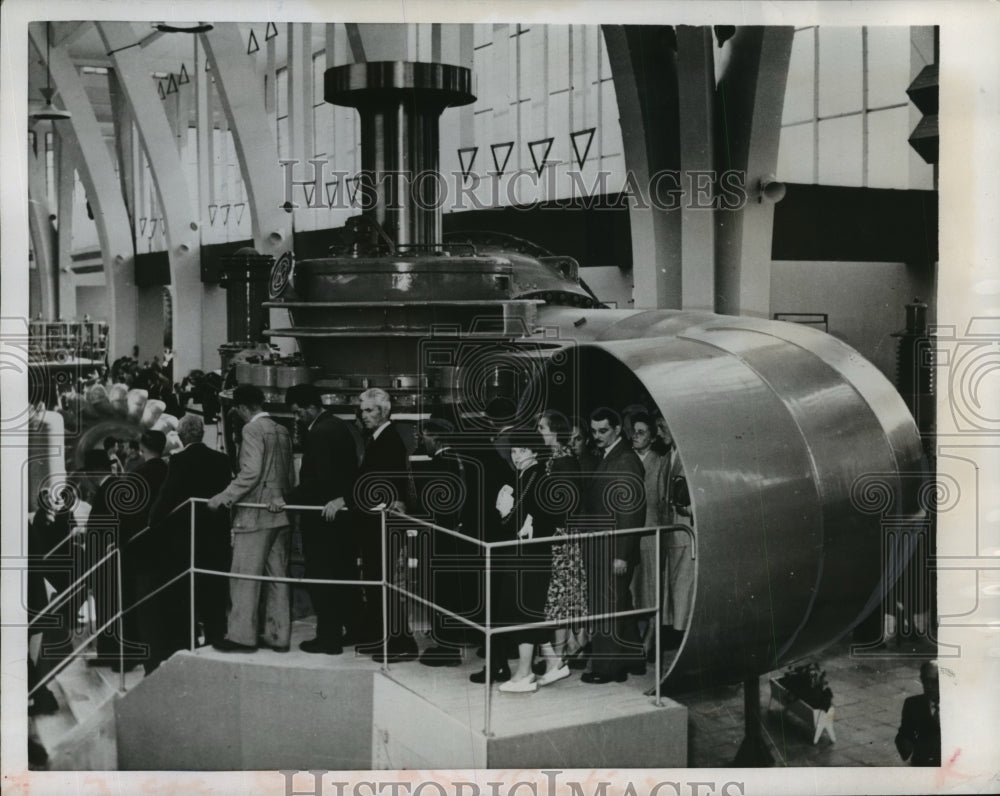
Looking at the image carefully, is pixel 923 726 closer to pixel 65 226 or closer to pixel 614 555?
pixel 614 555

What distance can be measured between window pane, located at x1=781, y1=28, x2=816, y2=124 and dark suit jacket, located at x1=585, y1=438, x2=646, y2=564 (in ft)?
5.25

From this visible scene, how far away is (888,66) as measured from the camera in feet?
16.5

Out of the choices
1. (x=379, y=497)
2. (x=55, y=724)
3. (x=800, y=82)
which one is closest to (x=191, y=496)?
(x=379, y=497)

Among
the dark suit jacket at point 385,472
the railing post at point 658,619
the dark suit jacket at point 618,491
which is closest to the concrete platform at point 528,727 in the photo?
the railing post at point 658,619

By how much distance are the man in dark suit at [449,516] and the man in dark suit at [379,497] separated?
102 mm

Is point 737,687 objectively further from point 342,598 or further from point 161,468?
point 161,468

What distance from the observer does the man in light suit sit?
512cm

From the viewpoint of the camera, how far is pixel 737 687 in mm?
4965

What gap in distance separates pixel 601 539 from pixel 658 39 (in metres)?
2.08

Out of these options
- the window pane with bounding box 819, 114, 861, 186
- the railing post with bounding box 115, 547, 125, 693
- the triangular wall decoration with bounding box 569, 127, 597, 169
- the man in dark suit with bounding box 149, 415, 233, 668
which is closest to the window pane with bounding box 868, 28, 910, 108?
the window pane with bounding box 819, 114, 861, 186

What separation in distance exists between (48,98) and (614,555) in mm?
3061

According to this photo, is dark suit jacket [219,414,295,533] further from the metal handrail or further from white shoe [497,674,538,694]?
white shoe [497,674,538,694]

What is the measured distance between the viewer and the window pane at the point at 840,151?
202 inches

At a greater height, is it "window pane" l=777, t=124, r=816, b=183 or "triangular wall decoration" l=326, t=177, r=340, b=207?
"window pane" l=777, t=124, r=816, b=183
